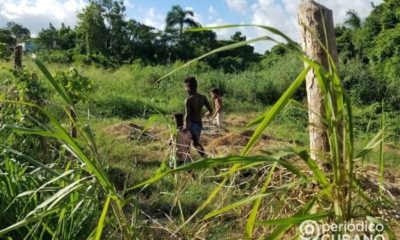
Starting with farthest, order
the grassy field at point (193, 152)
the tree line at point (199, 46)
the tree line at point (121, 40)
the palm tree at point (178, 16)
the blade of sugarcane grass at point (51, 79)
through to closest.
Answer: the palm tree at point (178, 16) < the tree line at point (121, 40) < the tree line at point (199, 46) < the grassy field at point (193, 152) < the blade of sugarcane grass at point (51, 79)

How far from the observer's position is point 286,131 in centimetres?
1157

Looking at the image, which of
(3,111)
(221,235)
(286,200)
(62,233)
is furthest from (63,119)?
(286,200)

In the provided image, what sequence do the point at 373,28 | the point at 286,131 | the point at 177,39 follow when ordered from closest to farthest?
the point at 286,131 → the point at 373,28 → the point at 177,39

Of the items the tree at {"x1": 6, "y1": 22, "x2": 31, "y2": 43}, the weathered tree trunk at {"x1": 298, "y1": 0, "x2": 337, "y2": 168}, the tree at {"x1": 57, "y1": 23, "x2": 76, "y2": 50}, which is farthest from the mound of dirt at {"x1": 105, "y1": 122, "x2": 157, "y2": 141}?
the tree at {"x1": 57, "y1": 23, "x2": 76, "y2": 50}

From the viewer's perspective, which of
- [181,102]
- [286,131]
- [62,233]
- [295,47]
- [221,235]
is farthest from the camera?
[181,102]

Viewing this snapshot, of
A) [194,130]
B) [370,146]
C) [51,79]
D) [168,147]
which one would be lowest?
[168,147]

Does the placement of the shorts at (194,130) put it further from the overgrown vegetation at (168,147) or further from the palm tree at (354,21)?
the palm tree at (354,21)

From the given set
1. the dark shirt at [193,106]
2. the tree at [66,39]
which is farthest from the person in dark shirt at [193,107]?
the tree at [66,39]

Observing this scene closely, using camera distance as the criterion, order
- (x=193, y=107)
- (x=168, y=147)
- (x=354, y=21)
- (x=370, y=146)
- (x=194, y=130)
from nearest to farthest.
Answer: (x=370, y=146)
(x=193, y=107)
(x=194, y=130)
(x=168, y=147)
(x=354, y=21)

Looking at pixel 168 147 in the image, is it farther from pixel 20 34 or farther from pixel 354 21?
pixel 354 21

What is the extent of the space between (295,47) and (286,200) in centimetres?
74

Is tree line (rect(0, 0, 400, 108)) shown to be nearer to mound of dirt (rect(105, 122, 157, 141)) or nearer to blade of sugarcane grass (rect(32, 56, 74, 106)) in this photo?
mound of dirt (rect(105, 122, 157, 141))

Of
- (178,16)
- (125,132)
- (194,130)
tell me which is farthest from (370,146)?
(178,16)

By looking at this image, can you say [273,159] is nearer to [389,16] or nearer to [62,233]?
[62,233]
